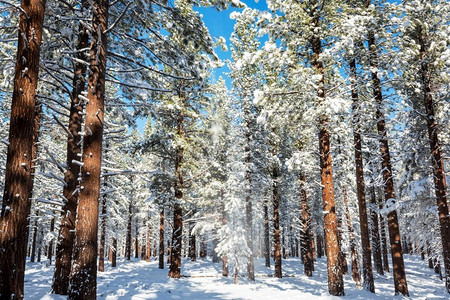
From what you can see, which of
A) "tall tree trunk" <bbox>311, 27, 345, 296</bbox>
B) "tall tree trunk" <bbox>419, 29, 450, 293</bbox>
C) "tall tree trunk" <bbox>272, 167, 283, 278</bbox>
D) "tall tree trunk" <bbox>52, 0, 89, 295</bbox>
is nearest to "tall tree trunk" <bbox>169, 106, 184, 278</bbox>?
"tall tree trunk" <bbox>52, 0, 89, 295</bbox>

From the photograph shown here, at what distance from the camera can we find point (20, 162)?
13.8 ft

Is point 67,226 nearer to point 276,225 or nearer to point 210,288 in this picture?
point 210,288

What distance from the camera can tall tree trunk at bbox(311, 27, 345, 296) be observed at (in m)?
9.20

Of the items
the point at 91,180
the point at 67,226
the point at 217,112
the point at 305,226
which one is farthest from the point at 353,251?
the point at 91,180

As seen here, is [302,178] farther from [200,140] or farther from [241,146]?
[200,140]

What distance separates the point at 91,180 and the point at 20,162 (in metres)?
1.37

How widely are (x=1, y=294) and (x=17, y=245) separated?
65 cm

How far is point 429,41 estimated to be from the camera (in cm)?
1201

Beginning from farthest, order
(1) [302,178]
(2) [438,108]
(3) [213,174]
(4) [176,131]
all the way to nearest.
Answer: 1. (1) [302,178]
2. (3) [213,174]
3. (4) [176,131]
4. (2) [438,108]

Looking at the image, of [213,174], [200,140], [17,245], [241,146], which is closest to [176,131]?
[200,140]

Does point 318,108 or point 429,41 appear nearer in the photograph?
Result: point 318,108

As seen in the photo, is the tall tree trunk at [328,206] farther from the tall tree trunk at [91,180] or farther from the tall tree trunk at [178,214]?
the tall tree trunk at [178,214]

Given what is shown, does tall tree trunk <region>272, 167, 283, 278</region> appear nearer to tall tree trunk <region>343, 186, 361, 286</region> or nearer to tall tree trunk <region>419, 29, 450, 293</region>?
tall tree trunk <region>343, 186, 361, 286</region>

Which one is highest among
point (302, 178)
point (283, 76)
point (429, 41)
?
point (429, 41)
